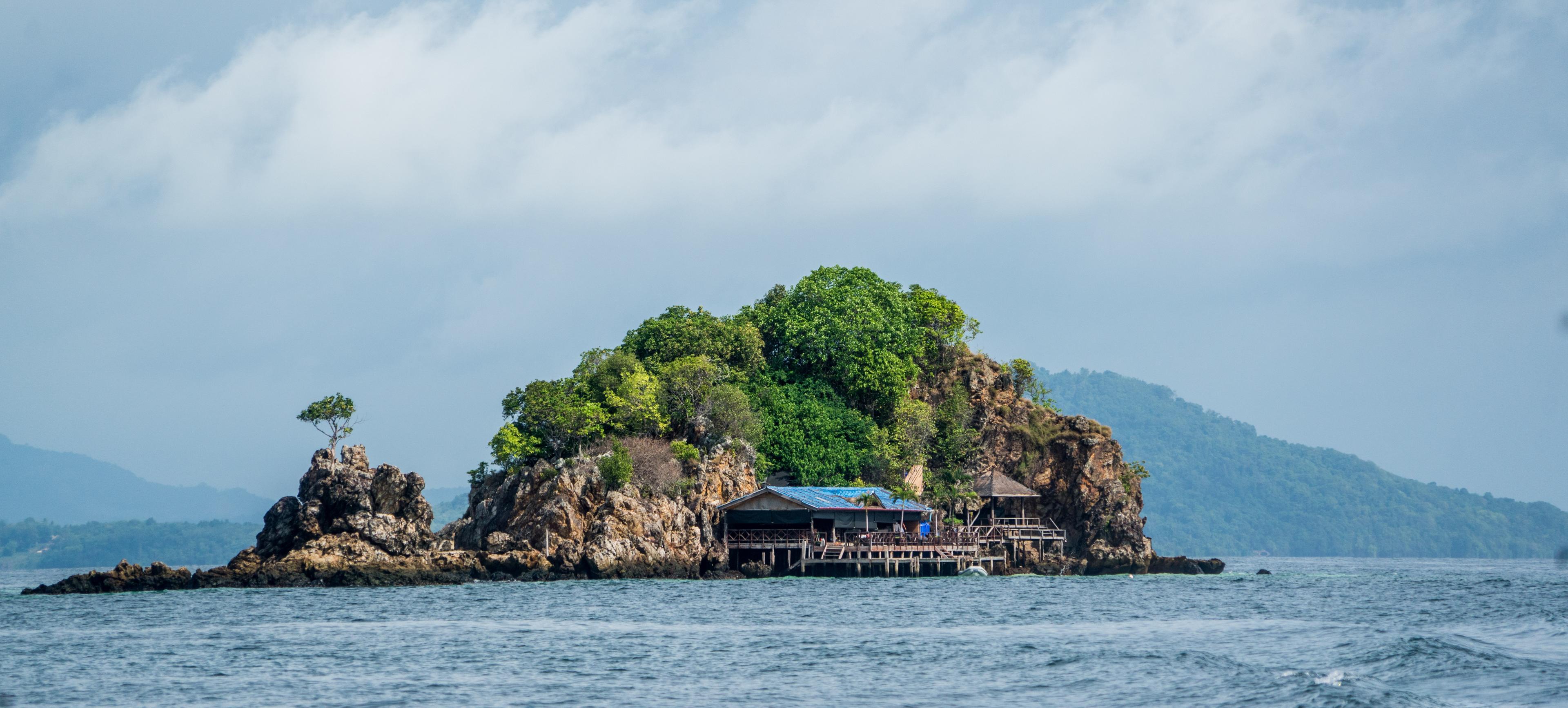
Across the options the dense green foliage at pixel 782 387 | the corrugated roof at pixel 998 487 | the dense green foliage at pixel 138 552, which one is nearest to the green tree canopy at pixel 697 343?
the dense green foliage at pixel 782 387

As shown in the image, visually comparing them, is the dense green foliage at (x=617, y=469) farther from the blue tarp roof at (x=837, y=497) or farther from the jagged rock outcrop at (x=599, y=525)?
the blue tarp roof at (x=837, y=497)

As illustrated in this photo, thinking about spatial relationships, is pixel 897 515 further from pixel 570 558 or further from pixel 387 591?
pixel 387 591

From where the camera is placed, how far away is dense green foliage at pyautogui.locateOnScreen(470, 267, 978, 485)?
6619 cm

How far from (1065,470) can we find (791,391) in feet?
55.6

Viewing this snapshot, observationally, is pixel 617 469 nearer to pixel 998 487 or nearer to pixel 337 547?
pixel 337 547

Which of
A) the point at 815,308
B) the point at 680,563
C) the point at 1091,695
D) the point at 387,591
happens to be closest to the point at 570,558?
the point at 680,563

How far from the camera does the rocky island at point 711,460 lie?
190ft

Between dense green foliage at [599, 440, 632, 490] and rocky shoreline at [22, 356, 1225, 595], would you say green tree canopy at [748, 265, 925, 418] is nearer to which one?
rocky shoreline at [22, 356, 1225, 595]

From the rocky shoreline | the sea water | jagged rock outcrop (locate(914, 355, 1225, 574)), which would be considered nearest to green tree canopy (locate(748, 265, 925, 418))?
jagged rock outcrop (locate(914, 355, 1225, 574))

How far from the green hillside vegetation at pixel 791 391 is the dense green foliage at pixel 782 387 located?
0.08m

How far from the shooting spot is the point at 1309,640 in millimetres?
32125

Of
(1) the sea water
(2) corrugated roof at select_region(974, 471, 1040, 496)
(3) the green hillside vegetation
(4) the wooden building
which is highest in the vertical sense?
(3) the green hillside vegetation

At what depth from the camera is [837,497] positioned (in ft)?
216

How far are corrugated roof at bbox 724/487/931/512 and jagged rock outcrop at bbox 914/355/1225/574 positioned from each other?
9789 millimetres
